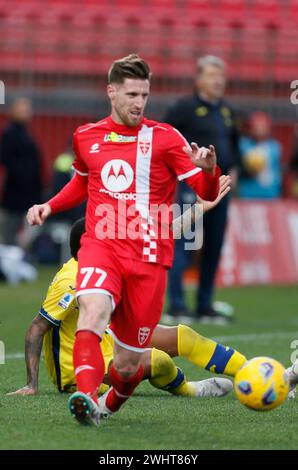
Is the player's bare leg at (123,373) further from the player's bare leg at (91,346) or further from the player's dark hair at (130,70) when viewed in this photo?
the player's dark hair at (130,70)

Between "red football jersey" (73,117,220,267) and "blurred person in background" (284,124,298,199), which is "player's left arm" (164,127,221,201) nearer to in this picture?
"red football jersey" (73,117,220,267)

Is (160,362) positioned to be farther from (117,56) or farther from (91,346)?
(117,56)

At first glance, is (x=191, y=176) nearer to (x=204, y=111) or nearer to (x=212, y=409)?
(x=212, y=409)

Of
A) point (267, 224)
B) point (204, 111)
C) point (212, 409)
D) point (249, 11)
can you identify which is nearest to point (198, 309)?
point (204, 111)

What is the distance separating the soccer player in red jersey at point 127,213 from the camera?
230 inches

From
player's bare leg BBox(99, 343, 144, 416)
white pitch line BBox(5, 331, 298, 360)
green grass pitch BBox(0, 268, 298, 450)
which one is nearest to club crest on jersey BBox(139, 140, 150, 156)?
player's bare leg BBox(99, 343, 144, 416)

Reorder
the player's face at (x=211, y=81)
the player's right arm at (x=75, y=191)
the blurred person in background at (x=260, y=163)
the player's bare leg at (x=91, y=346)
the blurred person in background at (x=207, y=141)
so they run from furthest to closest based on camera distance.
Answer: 1. the blurred person in background at (x=260, y=163)
2. the blurred person in background at (x=207, y=141)
3. the player's face at (x=211, y=81)
4. the player's right arm at (x=75, y=191)
5. the player's bare leg at (x=91, y=346)

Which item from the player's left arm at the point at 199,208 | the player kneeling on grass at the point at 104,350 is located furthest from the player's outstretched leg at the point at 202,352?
the player's left arm at the point at 199,208

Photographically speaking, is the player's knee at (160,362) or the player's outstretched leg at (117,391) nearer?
the player's outstretched leg at (117,391)

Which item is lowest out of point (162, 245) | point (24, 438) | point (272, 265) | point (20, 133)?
point (272, 265)

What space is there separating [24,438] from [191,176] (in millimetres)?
1640

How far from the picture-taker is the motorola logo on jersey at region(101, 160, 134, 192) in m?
6.10

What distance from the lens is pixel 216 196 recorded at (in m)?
5.95

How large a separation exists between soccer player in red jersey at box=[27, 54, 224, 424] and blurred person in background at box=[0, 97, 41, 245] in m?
9.61
